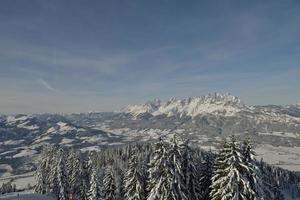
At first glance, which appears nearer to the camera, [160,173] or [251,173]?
[251,173]

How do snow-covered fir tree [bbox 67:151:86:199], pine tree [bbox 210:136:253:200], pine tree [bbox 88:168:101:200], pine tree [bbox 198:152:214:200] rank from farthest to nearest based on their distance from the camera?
snow-covered fir tree [bbox 67:151:86:199]
pine tree [bbox 88:168:101:200]
pine tree [bbox 198:152:214:200]
pine tree [bbox 210:136:253:200]

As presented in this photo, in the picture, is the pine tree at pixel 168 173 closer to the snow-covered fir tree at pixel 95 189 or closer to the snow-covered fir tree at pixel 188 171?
the snow-covered fir tree at pixel 188 171

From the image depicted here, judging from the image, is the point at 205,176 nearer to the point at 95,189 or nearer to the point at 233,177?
the point at 233,177

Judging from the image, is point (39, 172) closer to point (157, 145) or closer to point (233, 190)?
point (157, 145)

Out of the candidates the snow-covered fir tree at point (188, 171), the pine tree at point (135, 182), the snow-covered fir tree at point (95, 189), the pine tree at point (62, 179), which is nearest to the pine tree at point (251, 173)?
the snow-covered fir tree at point (188, 171)

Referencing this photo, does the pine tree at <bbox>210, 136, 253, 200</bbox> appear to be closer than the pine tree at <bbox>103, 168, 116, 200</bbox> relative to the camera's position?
Yes

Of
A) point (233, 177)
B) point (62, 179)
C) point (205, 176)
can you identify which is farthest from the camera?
point (62, 179)

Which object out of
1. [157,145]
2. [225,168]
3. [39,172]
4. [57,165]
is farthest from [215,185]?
[39,172]

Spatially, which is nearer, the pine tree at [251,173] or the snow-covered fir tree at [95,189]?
the pine tree at [251,173]

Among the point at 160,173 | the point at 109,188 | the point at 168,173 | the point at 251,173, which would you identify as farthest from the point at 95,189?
the point at 251,173

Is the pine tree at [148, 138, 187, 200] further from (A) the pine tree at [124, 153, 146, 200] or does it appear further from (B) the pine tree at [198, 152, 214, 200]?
(A) the pine tree at [124, 153, 146, 200]

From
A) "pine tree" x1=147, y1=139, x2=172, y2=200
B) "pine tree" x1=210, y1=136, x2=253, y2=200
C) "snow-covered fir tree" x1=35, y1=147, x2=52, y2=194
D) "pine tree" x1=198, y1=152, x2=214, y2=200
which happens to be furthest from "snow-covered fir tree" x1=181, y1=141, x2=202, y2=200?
Answer: "snow-covered fir tree" x1=35, y1=147, x2=52, y2=194
